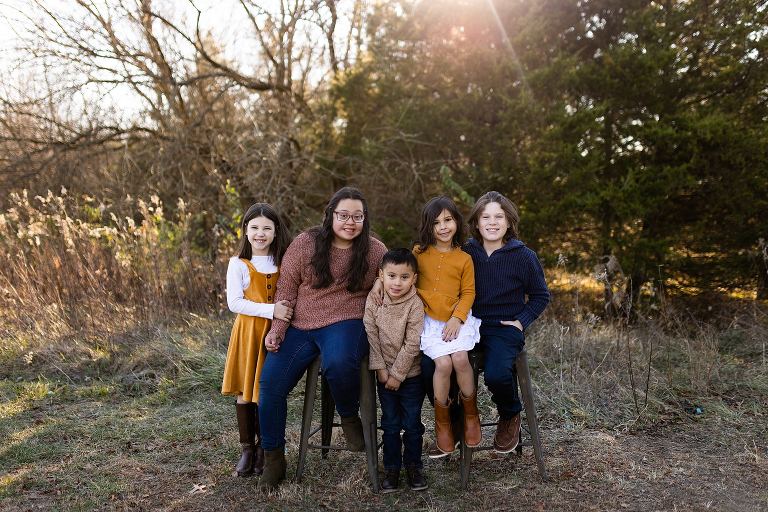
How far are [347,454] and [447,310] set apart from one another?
1125mm

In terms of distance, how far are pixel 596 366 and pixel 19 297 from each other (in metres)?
5.13

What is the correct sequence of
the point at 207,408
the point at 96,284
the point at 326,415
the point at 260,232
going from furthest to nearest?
the point at 96,284 → the point at 207,408 → the point at 326,415 → the point at 260,232

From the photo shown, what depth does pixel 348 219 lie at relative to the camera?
118 inches

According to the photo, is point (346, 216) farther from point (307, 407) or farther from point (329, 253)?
point (307, 407)

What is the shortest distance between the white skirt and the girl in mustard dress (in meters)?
0.68

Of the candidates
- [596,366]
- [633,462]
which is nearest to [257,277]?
[633,462]

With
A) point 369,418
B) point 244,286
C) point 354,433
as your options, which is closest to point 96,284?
point 244,286

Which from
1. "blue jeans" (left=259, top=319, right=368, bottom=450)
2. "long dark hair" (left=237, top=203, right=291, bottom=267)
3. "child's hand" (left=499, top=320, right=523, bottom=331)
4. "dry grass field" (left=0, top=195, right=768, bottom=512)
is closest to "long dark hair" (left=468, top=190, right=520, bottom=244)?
"child's hand" (left=499, top=320, right=523, bottom=331)

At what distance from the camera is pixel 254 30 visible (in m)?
9.41

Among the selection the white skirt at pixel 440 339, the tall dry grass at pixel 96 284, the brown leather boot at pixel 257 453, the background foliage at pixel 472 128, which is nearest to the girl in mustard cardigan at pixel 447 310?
the white skirt at pixel 440 339

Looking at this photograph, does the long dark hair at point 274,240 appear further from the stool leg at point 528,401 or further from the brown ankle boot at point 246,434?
the stool leg at point 528,401

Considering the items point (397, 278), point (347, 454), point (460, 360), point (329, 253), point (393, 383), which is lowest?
point (347, 454)

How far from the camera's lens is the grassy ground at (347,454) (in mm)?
2891

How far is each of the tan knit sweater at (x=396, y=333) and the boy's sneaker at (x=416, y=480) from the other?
478mm
